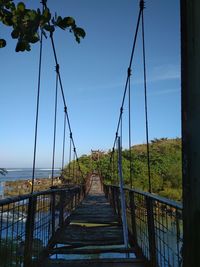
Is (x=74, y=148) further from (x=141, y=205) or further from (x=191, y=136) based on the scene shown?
(x=191, y=136)

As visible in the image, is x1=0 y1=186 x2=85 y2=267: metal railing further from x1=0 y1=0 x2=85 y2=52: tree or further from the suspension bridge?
x1=0 y1=0 x2=85 y2=52: tree

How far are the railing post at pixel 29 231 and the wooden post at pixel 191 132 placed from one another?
237cm

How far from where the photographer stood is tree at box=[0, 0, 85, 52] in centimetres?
167

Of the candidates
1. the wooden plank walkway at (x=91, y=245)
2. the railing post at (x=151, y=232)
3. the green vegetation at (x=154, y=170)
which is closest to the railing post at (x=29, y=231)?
the wooden plank walkway at (x=91, y=245)

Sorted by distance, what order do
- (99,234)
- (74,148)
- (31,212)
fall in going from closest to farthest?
1. (31,212)
2. (99,234)
3. (74,148)

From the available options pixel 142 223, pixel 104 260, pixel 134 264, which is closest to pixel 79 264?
pixel 104 260

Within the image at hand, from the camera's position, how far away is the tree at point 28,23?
1.67 m

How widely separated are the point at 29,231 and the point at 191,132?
2.59m

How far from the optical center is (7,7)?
180 cm

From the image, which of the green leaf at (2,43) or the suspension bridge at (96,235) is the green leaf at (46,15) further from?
the suspension bridge at (96,235)

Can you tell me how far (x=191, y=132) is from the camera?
1078 millimetres

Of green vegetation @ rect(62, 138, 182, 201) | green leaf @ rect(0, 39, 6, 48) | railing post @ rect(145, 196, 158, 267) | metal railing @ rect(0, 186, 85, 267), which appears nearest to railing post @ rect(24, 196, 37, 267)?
metal railing @ rect(0, 186, 85, 267)

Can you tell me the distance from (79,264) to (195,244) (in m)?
3.13

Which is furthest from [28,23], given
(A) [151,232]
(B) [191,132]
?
(A) [151,232]
